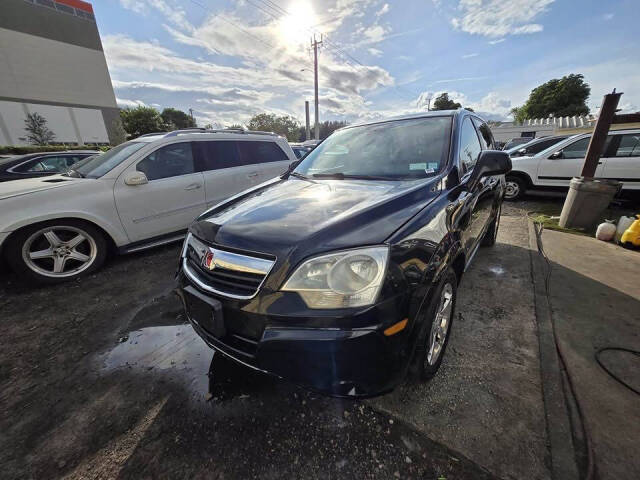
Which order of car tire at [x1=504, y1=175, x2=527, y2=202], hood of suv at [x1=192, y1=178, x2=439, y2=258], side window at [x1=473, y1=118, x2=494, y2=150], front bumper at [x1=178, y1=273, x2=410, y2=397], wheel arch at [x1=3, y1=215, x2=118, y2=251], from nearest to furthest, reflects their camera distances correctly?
front bumper at [x1=178, y1=273, x2=410, y2=397]
hood of suv at [x1=192, y1=178, x2=439, y2=258]
wheel arch at [x1=3, y1=215, x2=118, y2=251]
side window at [x1=473, y1=118, x2=494, y2=150]
car tire at [x1=504, y1=175, x2=527, y2=202]

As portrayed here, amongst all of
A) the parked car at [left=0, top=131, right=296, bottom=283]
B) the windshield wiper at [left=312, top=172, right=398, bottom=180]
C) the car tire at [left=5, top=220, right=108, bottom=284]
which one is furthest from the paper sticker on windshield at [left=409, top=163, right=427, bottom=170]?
the car tire at [left=5, top=220, right=108, bottom=284]

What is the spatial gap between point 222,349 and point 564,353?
8.04ft

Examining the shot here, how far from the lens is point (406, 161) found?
218 centimetres

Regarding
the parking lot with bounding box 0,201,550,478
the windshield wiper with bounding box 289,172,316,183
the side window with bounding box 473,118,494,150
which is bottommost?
the parking lot with bounding box 0,201,550,478

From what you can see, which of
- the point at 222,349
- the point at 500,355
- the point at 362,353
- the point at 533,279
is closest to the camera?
the point at 362,353

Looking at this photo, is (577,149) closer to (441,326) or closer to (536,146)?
(536,146)

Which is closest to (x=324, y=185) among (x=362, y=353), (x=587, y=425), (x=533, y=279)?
(x=362, y=353)

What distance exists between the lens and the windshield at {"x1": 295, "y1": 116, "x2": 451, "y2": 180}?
212cm

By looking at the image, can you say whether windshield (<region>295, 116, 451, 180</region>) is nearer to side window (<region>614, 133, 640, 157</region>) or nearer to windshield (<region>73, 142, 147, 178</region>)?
windshield (<region>73, 142, 147, 178</region>)

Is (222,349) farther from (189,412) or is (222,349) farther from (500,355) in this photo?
(500,355)

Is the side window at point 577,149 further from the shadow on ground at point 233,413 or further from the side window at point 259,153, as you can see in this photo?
the side window at point 259,153

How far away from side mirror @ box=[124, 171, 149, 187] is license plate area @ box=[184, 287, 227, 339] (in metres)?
2.63

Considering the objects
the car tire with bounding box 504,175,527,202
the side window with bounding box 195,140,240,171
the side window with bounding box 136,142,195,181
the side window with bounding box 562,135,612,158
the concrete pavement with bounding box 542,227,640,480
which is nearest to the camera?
the concrete pavement with bounding box 542,227,640,480

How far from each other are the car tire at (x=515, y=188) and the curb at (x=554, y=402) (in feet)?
18.2
